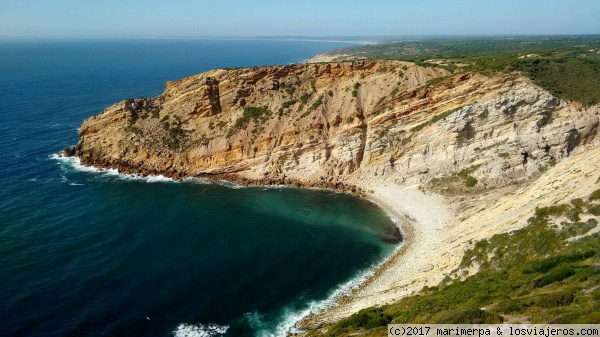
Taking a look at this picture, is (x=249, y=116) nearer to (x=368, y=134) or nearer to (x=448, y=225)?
(x=368, y=134)

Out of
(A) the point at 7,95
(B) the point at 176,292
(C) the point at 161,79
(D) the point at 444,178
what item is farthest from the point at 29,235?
(C) the point at 161,79

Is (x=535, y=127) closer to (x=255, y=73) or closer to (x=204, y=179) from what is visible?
(x=255, y=73)

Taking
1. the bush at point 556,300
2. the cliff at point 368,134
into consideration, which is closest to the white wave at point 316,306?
the cliff at point 368,134

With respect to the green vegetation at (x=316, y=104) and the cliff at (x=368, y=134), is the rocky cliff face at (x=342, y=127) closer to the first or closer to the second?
the cliff at (x=368, y=134)

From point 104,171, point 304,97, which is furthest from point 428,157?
point 104,171

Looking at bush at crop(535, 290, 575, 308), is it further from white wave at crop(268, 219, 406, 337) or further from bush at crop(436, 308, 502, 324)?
white wave at crop(268, 219, 406, 337)

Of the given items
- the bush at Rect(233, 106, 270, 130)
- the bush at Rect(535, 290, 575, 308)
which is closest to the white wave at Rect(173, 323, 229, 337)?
the bush at Rect(535, 290, 575, 308)
